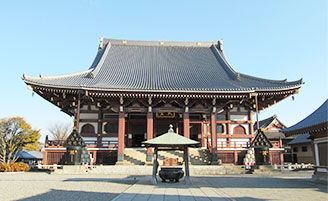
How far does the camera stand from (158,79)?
21859 millimetres

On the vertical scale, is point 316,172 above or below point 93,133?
below

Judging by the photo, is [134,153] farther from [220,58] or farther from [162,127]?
[220,58]

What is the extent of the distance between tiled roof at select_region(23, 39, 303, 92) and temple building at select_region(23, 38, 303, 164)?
0.08 m

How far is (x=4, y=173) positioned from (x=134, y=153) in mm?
9322

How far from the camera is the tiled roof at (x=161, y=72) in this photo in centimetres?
1902

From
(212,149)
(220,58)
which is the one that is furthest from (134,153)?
(220,58)

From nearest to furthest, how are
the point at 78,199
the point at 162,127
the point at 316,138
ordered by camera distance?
the point at 78,199 → the point at 316,138 → the point at 162,127

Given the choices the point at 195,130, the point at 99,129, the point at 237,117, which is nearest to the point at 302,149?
the point at 237,117

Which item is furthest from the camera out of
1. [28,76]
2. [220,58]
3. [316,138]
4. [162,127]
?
[220,58]

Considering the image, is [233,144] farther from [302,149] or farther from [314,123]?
[302,149]

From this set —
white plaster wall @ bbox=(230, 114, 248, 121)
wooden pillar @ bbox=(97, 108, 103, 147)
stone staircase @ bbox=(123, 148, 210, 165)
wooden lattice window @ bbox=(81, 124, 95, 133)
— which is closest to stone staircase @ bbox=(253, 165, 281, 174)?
stone staircase @ bbox=(123, 148, 210, 165)

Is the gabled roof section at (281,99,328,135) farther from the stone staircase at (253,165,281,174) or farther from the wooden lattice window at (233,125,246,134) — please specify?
the wooden lattice window at (233,125,246,134)

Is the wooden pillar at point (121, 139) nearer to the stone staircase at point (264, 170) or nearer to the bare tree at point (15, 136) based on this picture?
the stone staircase at point (264, 170)

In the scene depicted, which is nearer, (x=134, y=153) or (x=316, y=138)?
(x=316, y=138)
